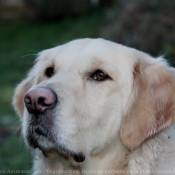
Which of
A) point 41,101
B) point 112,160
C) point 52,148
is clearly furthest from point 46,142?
point 112,160

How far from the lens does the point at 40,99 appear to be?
3.95 m

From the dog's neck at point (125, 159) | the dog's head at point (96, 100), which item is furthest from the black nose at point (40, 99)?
the dog's neck at point (125, 159)

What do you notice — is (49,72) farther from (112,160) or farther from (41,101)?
(112,160)

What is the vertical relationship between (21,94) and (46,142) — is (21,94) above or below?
below

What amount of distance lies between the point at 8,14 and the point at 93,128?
18937mm

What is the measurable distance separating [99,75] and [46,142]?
0.75 m

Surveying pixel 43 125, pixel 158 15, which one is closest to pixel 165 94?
pixel 43 125

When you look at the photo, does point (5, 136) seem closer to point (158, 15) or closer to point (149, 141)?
point (158, 15)

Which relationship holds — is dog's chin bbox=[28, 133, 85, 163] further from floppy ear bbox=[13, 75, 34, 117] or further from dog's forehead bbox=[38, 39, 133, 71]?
floppy ear bbox=[13, 75, 34, 117]

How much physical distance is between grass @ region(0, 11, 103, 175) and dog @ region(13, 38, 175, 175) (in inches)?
108

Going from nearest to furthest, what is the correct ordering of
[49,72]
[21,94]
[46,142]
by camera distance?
[46,142] < [49,72] < [21,94]

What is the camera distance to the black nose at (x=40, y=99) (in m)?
3.96

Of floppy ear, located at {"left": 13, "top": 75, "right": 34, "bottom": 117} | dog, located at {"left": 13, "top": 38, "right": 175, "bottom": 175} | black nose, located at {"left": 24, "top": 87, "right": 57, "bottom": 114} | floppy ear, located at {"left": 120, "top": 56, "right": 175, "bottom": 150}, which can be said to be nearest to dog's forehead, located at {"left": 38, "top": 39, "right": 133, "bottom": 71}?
dog, located at {"left": 13, "top": 38, "right": 175, "bottom": 175}

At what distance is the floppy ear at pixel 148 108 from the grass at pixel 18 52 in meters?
2.92
